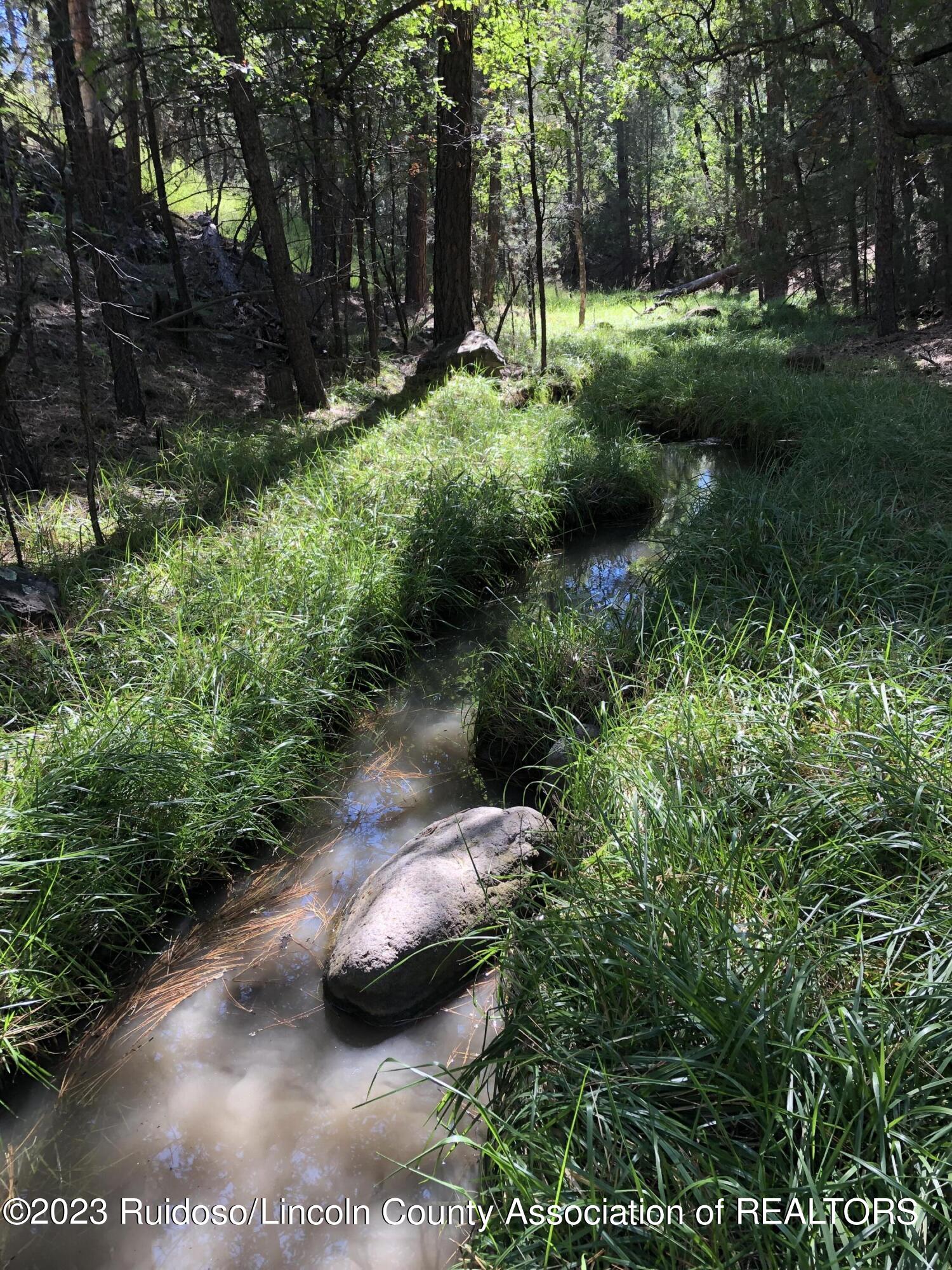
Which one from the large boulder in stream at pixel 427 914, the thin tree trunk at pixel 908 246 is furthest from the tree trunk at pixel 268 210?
the thin tree trunk at pixel 908 246

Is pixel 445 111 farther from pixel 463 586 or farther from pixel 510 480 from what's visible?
pixel 463 586

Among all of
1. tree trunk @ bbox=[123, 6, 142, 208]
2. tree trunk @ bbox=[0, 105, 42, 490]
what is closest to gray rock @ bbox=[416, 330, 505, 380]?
tree trunk @ bbox=[123, 6, 142, 208]

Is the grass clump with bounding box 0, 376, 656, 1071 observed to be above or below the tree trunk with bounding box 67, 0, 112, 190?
below

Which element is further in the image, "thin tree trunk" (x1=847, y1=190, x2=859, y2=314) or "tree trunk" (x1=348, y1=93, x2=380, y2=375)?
"thin tree trunk" (x1=847, y1=190, x2=859, y2=314)

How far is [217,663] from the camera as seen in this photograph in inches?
139

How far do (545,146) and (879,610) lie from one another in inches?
416

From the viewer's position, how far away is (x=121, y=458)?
6.33 m

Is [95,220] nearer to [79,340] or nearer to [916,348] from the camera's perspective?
[79,340]

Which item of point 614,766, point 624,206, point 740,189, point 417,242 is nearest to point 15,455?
point 614,766

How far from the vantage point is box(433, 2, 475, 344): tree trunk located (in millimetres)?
9180

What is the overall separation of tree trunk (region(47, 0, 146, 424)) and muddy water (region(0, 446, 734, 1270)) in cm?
377

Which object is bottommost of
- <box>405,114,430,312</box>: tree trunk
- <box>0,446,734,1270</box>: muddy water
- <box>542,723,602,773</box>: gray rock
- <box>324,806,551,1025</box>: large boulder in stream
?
<box>0,446,734,1270</box>: muddy water

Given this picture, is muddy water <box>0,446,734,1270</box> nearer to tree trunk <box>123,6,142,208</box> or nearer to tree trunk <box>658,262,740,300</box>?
tree trunk <box>123,6,142,208</box>

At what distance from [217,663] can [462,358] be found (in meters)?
7.01
